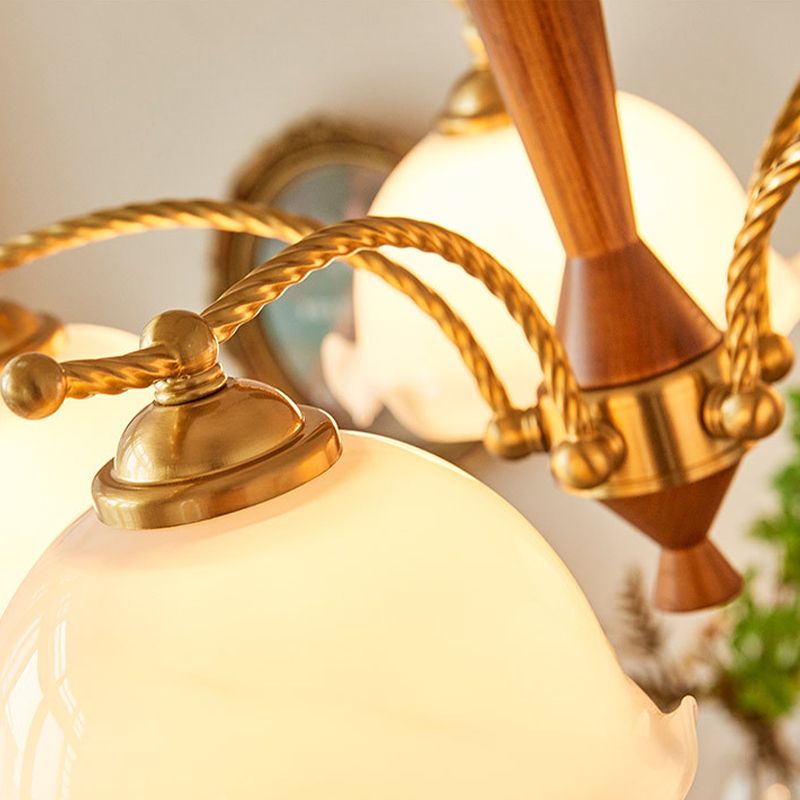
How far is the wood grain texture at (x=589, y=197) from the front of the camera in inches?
14.7

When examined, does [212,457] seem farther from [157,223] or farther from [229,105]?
[229,105]

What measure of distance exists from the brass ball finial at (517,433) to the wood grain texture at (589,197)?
2 centimetres

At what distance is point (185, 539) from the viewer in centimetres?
25

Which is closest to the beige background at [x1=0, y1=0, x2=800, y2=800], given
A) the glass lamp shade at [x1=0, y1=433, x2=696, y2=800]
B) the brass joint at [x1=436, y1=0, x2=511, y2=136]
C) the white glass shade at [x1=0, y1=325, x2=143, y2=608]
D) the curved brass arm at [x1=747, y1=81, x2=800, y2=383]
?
the brass joint at [x1=436, y1=0, x2=511, y2=136]

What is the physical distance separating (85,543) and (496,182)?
1.24ft

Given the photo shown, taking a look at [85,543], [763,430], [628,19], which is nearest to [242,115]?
[628,19]

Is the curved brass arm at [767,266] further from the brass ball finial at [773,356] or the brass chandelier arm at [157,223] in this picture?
the brass chandelier arm at [157,223]

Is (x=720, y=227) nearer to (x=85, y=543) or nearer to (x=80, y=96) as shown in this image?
(x=85, y=543)

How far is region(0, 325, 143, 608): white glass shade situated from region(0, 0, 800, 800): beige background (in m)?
0.82

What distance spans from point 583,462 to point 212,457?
16 cm

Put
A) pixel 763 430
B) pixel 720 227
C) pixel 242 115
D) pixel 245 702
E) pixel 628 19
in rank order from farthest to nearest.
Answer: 1. pixel 242 115
2. pixel 628 19
3. pixel 720 227
4. pixel 763 430
5. pixel 245 702

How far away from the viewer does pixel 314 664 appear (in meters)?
0.22

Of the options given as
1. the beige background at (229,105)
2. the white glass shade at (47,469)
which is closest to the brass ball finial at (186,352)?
the white glass shade at (47,469)

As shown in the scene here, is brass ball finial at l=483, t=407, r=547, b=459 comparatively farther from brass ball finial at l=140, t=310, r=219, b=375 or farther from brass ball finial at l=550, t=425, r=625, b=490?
brass ball finial at l=140, t=310, r=219, b=375
